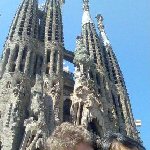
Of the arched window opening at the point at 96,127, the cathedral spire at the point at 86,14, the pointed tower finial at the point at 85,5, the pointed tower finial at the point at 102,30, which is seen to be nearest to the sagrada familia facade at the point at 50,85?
the arched window opening at the point at 96,127

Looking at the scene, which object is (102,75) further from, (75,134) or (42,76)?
(75,134)

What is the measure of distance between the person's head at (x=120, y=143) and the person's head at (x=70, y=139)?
0.16 m

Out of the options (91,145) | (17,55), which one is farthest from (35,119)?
(91,145)

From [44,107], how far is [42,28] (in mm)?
12068

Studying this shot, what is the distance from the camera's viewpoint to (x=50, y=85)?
28.8 meters

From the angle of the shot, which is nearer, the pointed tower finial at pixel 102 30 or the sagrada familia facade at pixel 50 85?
the sagrada familia facade at pixel 50 85

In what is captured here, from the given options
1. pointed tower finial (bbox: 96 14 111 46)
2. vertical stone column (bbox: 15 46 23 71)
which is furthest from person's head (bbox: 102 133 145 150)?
pointed tower finial (bbox: 96 14 111 46)

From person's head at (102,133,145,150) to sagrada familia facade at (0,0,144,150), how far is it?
62.9ft

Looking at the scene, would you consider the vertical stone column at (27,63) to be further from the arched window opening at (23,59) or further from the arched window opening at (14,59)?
the arched window opening at (14,59)

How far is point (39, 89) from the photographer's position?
→ 27.0 m

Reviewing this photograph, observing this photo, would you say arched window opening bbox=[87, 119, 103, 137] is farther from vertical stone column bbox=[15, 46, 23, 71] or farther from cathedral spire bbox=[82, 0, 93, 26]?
cathedral spire bbox=[82, 0, 93, 26]

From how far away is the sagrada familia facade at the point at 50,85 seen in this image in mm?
24220

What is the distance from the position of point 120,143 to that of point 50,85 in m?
25.6

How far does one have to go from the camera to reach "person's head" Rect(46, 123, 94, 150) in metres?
3.23
